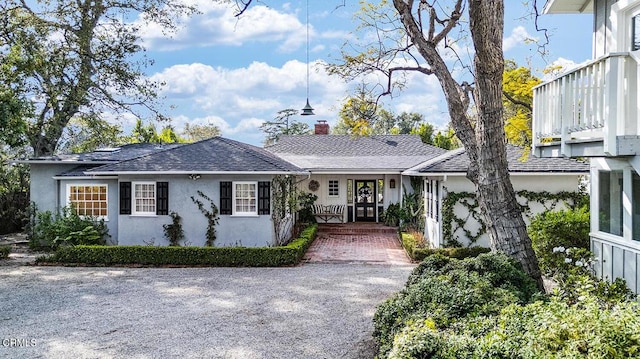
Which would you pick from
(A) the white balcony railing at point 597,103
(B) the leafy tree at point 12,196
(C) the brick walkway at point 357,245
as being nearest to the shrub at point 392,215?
(C) the brick walkway at point 357,245

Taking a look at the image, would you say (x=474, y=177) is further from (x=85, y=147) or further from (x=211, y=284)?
(x=85, y=147)

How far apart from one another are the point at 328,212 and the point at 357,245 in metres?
→ 5.77

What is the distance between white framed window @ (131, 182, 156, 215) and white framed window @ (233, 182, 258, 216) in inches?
106

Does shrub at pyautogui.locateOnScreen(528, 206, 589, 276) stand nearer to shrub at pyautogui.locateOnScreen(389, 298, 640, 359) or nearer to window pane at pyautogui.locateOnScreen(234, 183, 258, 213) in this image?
shrub at pyautogui.locateOnScreen(389, 298, 640, 359)

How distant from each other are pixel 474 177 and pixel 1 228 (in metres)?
20.5

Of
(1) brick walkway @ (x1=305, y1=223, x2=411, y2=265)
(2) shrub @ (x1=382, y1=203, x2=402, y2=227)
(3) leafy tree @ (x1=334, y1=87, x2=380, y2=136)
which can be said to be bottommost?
(1) brick walkway @ (x1=305, y1=223, x2=411, y2=265)

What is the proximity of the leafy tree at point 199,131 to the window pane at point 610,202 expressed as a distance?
4802 centimetres

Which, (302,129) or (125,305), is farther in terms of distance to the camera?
(302,129)

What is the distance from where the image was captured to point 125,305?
9031 mm

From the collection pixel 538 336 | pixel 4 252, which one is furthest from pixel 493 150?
pixel 4 252

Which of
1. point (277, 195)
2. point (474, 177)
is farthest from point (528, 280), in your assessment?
point (277, 195)

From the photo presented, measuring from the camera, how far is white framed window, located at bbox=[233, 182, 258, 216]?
14.1 meters

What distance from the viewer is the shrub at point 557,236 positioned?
29.7 ft

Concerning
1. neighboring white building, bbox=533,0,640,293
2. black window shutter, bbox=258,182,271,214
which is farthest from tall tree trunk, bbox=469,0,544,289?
black window shutter, bbox=258,182,271,214
